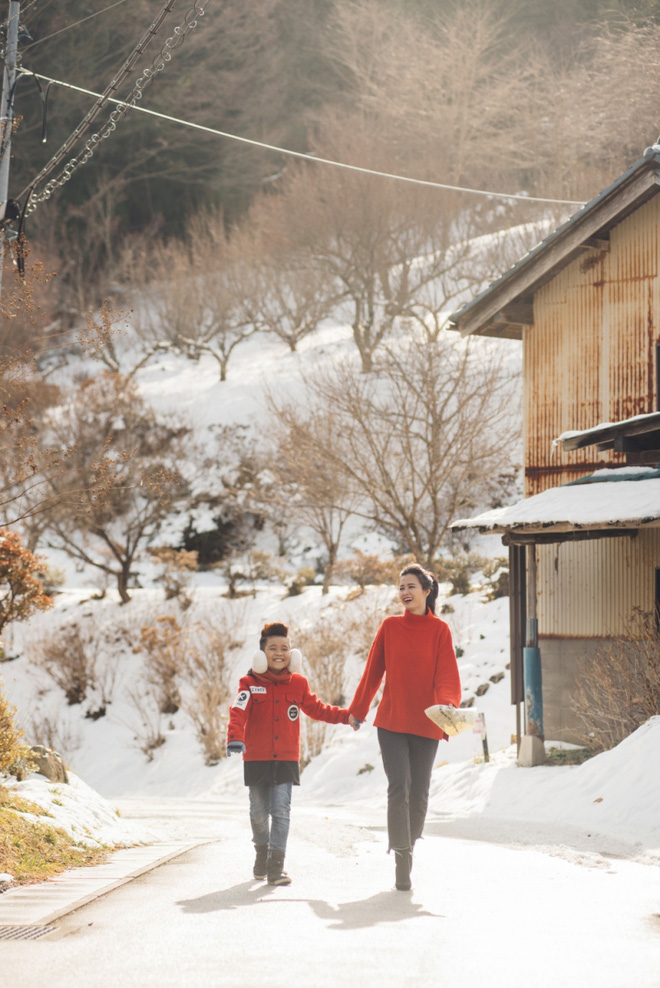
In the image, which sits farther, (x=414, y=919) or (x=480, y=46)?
(x=480, y=46)

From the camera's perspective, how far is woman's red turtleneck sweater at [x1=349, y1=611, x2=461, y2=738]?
22.0 ft

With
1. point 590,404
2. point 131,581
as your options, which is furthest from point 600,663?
point 131,581

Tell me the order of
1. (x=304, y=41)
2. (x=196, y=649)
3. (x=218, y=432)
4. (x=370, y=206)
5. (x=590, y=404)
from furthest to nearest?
(x=304, y=41) < (x=370, y=206) < (x=218, y=432) < (x=196, y=649) < (x=590, y=404)

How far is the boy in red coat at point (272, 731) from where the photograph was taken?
6.86m

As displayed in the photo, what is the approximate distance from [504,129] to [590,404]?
3729 cm

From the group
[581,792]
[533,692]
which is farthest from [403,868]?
[533,692]

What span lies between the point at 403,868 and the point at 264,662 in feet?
4.82

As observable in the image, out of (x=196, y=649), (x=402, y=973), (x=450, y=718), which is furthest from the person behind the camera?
(x=196, y=649)

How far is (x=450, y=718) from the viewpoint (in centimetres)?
643

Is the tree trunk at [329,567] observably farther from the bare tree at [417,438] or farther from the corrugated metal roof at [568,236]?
the corrugated metal roof at [568,236]

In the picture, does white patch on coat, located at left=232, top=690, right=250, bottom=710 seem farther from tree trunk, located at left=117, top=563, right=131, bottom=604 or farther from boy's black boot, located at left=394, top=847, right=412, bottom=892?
tree trunk, located at left=117, top=563, right=131, bottom=604

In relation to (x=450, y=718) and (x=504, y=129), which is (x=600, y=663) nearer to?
(x=450, y=718)

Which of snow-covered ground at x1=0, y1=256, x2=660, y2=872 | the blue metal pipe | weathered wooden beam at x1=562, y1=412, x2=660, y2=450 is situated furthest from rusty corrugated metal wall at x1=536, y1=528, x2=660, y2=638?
weathered wooden beam at x1=562, y1=412, x2=660, y2=450

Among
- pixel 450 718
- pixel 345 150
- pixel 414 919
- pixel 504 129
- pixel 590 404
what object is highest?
pixel 504 129
